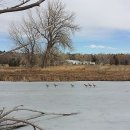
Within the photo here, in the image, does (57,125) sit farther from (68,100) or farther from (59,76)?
(59,76)

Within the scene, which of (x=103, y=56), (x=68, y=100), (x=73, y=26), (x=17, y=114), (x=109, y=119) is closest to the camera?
(x=109, y=119)

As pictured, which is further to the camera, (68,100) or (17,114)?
(68,100)

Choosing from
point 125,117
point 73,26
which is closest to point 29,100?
point 125,117

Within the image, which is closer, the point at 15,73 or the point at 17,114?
the point at 17,114

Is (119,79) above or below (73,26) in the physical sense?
below

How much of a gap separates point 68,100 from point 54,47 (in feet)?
72.4

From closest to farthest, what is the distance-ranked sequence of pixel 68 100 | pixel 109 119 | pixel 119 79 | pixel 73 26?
pixel 109 119 → pixel 68 100 → pixel 119 79 → pixel 73 26

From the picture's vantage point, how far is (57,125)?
736 centimetres

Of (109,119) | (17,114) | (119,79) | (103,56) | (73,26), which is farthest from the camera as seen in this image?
(103,56)

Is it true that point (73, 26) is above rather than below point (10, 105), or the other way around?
above

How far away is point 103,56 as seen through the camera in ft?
172

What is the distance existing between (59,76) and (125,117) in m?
15.4

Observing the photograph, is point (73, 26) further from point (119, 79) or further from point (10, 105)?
point (10, 105)

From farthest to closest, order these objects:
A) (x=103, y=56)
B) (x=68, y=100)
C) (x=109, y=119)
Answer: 1. (x=103, y=56)
2. (x=68, y=100)
3. (x=109, y=119)
